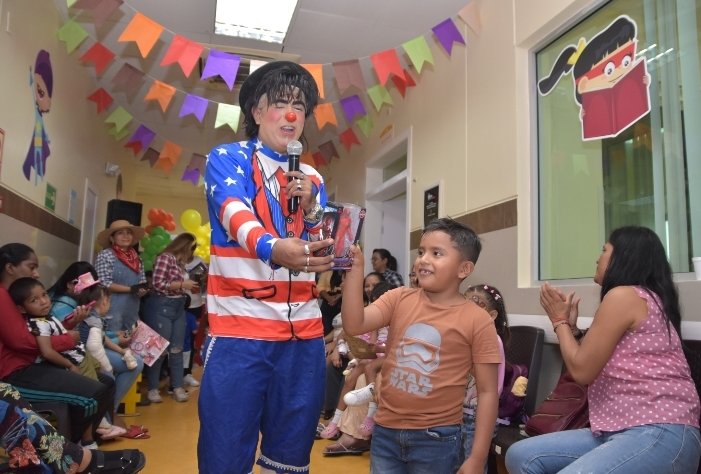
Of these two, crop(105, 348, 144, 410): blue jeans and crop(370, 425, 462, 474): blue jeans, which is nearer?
crop(370, 425, 462, 474): blue jeans

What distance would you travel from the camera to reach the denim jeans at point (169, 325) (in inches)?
185

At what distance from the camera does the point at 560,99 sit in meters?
3.17

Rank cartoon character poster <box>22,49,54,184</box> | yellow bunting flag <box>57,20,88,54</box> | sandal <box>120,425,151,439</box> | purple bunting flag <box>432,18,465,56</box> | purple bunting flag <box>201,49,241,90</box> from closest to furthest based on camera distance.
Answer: sandal <box>120,425,151,439</box> → cartoon character poster <box>22,49,54,184</box> → purple bunting flag <box>432,18,465,56</box> → purple bunting flag <box>201,49,241,90</box> → yellow bunting flag <box>57,20,88,54</box>

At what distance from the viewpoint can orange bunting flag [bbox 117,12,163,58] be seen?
3746mm

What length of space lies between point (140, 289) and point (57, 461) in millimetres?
2224

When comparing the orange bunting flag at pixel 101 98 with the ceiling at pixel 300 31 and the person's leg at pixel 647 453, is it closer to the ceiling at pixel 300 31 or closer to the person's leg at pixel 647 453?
the ceiling at pixel 300 31

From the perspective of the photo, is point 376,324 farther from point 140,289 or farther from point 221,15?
point 221,15

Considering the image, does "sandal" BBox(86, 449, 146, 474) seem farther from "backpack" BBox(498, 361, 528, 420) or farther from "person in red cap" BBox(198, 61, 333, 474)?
"backpack" BBox(498, 361, 528, 420)

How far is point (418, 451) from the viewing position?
1471 millimetres

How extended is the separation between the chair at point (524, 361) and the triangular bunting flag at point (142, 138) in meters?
4.54

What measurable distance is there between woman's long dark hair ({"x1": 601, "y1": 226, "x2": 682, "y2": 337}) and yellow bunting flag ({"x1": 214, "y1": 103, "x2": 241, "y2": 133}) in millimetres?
3657

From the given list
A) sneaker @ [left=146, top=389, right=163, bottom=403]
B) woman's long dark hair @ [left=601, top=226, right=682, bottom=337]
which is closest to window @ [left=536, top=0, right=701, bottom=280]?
woman's long dark hair @ [left=601, top=226, right=682, bottom=337]

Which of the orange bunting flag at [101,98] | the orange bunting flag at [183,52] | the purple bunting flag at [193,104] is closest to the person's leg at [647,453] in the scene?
the orange bunting flag at [183,52]

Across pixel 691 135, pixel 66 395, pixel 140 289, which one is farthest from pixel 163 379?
pixel 691 135
